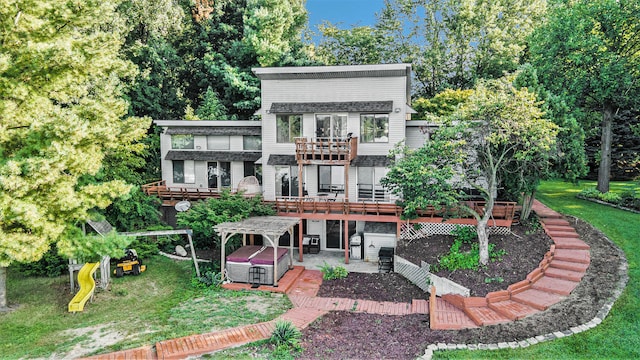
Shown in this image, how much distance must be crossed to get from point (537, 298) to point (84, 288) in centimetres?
1476

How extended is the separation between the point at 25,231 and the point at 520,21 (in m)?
39.8

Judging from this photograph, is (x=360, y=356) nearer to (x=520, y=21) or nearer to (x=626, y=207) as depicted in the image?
(x=626, y=207)

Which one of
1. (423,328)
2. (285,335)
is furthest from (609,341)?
(285,335)

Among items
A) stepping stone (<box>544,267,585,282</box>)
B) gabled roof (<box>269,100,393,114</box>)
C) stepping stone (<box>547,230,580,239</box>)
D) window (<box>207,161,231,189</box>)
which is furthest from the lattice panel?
window (<box>207,161,231,189</box>)

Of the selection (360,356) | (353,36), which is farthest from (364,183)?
(353,36)

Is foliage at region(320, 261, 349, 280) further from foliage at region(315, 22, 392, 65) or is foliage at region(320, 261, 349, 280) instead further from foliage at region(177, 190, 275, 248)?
foliage at region(315, 22, 392, 65)

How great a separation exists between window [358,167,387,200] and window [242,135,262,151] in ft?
21.1

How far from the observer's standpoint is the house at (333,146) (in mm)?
19594

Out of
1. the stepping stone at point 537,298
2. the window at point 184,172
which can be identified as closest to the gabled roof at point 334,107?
the window at point 184,172

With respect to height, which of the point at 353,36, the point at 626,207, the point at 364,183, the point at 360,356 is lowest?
the point at 360,356

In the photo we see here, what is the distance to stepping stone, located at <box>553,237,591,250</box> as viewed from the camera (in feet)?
52.5

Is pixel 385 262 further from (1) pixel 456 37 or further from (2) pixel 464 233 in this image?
(1) pixel 456 37

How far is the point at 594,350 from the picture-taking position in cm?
987

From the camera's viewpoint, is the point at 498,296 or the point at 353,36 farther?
the point at 353,36
